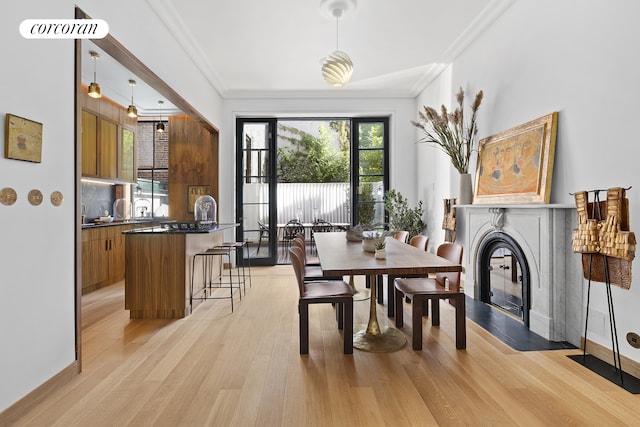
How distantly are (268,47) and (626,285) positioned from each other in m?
4.48

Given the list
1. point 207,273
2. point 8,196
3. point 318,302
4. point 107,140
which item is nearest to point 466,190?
point 318,302

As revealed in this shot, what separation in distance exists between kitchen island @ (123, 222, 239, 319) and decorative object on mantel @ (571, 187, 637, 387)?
3437 millimetres

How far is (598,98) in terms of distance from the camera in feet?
8.26

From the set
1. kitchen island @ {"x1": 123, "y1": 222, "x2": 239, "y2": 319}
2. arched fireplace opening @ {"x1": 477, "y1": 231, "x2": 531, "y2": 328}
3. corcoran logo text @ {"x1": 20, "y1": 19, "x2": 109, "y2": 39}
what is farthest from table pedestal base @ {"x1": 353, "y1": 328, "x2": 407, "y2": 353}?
corcoran logo text @ {"x1": 20, "y1": 19, "x2": 109, "y2": 39}

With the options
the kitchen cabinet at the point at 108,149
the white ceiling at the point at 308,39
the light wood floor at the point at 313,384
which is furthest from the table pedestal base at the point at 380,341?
the kitchen cabinet at the point at 108,149

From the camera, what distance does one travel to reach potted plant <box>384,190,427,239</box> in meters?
6.02

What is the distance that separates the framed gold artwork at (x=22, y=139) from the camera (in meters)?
1.81

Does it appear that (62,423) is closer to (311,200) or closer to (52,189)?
(52,189)

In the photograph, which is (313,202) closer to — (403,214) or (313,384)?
(403,214)

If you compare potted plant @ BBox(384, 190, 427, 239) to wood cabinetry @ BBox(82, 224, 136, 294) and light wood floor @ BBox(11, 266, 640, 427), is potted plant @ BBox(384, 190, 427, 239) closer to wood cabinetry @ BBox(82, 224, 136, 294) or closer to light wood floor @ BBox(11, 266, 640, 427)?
light wood floor @ BBox(11, 266, 640, 427)

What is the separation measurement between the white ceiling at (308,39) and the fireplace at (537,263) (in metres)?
2.19

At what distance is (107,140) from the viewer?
5520mm

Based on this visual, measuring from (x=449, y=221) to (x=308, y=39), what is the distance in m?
3.08

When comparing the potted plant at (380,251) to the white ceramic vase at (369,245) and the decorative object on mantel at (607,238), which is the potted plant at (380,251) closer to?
the white ceramic vase at (369,245)
